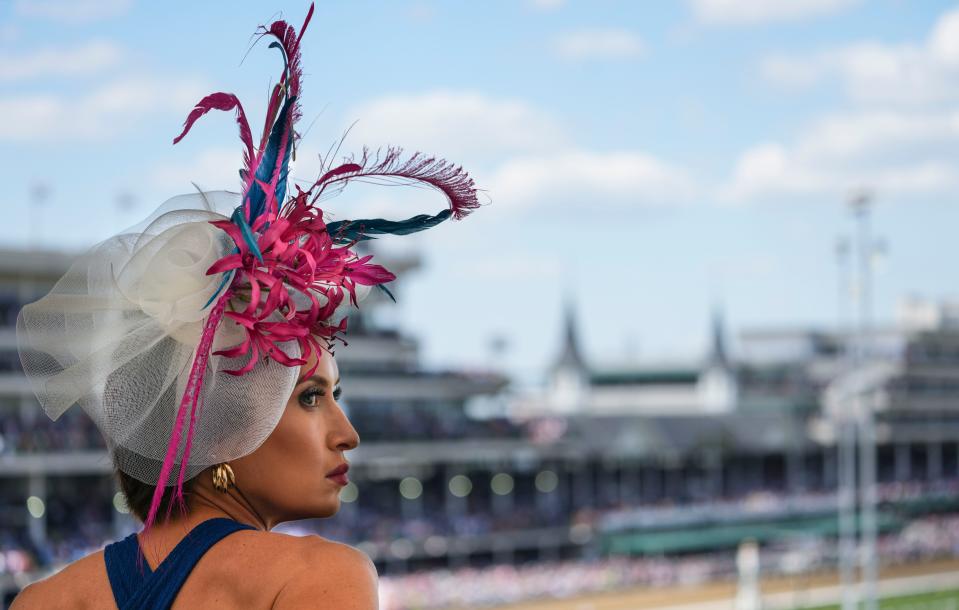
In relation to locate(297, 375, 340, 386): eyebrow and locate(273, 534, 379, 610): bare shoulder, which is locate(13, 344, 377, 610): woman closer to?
locate(297, 375, 340, 386): eyebrow

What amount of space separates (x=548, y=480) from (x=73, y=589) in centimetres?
4673

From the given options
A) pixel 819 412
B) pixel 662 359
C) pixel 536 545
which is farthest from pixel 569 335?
pixel 536 545

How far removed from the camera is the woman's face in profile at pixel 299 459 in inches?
73.9

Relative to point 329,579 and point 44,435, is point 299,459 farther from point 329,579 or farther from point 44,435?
point 44,435

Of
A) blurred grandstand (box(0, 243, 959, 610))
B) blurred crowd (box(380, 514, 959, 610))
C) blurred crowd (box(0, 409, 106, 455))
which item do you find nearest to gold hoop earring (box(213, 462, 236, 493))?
blurred grandstand (box(0, 243, 959, 610))

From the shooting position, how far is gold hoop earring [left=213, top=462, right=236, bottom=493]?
186cm

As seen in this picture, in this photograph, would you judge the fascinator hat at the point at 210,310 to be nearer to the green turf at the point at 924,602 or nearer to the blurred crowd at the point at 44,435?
the blurred crowd at the point at 44,435

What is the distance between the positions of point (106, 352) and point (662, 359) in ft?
249

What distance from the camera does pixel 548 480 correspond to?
4812cm

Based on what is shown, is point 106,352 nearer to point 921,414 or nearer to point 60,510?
point 60,510

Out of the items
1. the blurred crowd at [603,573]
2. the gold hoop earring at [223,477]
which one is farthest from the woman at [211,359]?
the blurred crowd at [603,573]

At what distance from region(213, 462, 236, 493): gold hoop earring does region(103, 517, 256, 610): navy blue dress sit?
0.07 m

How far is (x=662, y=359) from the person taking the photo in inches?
3029

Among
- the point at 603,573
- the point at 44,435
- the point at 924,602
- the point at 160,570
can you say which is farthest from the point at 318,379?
the point at 603,573
